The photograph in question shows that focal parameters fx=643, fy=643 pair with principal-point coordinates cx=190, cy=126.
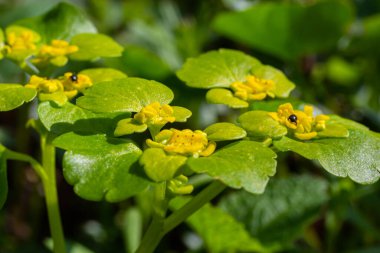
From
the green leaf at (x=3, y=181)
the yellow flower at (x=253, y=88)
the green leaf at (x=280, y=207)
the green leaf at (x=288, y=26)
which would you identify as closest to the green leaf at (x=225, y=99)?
the yellow flower at (x=253, y=88)

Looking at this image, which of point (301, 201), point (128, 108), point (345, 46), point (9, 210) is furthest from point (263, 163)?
point (345, 46)

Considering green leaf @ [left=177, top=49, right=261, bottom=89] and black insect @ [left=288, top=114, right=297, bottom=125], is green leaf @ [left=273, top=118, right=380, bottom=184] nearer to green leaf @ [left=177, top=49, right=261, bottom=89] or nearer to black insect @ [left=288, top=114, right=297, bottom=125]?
black insect @ [left=288, top=114, right=297, bottom=125]

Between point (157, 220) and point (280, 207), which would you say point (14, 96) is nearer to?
point (157, 220)

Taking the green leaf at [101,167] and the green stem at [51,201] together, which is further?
the green stem at [51,201]

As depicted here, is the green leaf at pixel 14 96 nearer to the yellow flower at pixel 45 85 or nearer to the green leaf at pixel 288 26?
the yellow flower at pixel 45 85

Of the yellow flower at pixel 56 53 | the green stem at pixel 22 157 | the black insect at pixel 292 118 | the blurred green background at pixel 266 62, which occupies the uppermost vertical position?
the black insect at pixel 292 118

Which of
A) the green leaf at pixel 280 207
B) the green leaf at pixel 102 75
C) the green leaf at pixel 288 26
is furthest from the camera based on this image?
the green leaf at pixel 288 26
